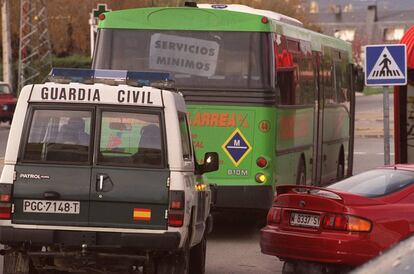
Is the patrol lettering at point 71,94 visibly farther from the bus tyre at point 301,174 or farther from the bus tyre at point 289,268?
the bus tyre at point 301,174

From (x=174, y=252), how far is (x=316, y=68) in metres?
10.1

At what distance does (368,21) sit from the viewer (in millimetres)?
164875

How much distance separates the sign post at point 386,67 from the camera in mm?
17953

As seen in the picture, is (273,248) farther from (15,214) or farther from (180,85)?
(180,85)

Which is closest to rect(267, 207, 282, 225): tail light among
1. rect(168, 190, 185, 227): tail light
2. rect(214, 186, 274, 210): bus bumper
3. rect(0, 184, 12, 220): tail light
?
rect(168, 190, 185, 227): tail light

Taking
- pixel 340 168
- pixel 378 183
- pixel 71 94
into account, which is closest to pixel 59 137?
pixel 71 94

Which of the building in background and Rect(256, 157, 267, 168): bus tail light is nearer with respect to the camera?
Rect(256, 157, 267, 168): bus tail light

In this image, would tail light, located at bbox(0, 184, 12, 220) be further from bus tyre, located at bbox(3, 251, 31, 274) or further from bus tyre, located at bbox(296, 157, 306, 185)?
bus tyre, located at bbox(296, 157, 306, 185)

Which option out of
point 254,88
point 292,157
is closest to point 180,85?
point 254,88

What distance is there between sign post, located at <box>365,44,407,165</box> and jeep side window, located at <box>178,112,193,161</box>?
783 centimetres

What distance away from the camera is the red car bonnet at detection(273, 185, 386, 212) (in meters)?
10.4

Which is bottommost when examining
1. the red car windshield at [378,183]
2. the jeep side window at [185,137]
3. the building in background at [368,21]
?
the red car windshield at [378,183]

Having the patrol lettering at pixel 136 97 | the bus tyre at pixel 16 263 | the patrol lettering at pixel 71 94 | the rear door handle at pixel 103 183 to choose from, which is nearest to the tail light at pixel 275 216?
the patrol lettering at pixel 136 97

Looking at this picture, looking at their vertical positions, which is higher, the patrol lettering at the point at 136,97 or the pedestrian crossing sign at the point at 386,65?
the pedestrian crossing sign at the point at 386,65
